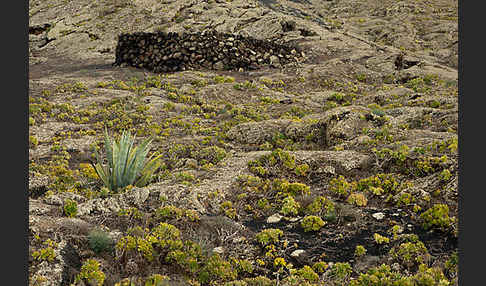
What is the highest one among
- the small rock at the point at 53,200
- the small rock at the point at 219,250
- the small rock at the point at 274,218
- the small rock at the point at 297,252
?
the small rock at the point at 297,252

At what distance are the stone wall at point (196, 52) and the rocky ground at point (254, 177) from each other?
2.56 ft

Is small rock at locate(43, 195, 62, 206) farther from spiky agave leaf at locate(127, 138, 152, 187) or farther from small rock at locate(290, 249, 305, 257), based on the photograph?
small rock at locate(290, 249, 305, 257)

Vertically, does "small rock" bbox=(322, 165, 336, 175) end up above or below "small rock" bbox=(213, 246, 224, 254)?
below

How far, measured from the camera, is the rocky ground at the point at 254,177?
13.8 ft

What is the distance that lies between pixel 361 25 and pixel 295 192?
26.4 meters

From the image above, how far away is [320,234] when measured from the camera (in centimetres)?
513

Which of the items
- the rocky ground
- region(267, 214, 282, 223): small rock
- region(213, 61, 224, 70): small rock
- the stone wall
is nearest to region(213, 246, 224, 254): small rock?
the rocky ground

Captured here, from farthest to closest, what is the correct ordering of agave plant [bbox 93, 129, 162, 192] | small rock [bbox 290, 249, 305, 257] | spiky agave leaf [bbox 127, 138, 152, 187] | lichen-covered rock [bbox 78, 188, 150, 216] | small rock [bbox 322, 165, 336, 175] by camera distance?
small rock [bbox 322, 165, 336, 175], spiky agave leaf [bbox 127, 138, 152, 187], agave plant [bbox 93, 129, 162, 192], lichen-covered rock [bbox 78, 188, 150, 216], small rock [bbox 290, 249, 305, 257]

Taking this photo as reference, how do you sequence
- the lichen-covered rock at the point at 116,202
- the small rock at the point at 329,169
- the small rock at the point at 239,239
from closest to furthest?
the small rock at the point at 239,239, the lichen-covered rock at the point at 116,202, the small rock at the point at 329,169

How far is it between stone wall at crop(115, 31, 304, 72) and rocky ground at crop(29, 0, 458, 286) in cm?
78

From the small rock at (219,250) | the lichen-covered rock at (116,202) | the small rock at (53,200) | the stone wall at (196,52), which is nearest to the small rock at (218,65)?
the stone wall at (196,52)

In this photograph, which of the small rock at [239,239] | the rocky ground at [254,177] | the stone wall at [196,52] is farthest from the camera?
the stone wall at [196,52]

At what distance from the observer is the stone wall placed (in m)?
17.2

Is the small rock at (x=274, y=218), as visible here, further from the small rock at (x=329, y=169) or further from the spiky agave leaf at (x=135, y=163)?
the spiky agave leaf at (x=135, y=163)
